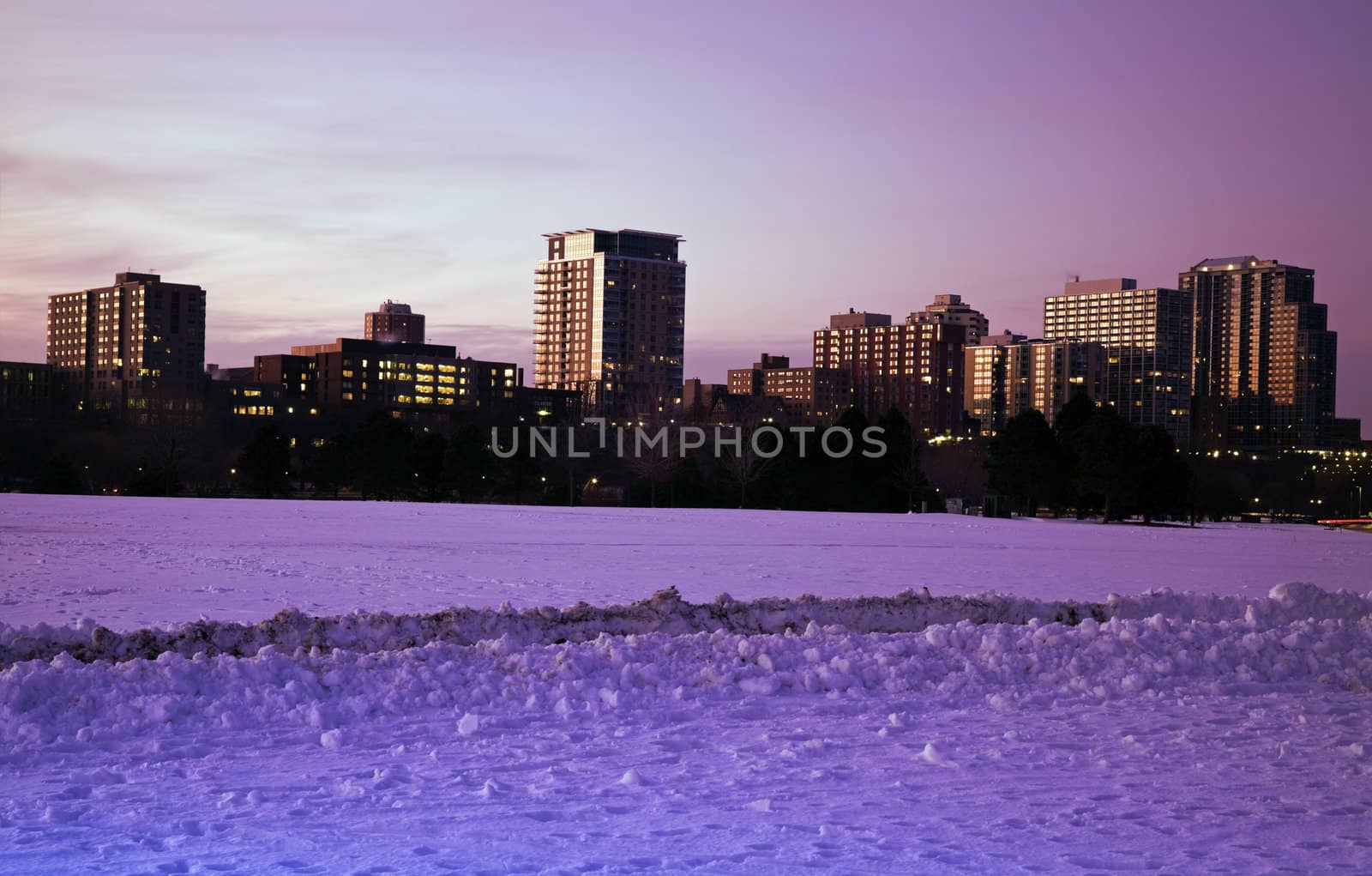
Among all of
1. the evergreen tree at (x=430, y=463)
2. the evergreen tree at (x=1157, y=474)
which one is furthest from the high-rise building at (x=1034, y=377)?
the evergreen tree at (x=1157, y=474)

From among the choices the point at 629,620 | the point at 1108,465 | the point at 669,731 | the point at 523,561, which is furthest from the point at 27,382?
the point at 669,731

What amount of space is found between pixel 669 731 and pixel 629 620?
353cm

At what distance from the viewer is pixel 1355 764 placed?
8242mm

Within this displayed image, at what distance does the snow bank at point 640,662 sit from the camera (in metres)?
8.74

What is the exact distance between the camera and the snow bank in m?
8.74

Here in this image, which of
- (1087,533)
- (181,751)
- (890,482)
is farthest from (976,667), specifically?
(890,482)

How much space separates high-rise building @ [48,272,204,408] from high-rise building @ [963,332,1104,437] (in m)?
109

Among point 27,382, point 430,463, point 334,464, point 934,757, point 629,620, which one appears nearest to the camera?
point 934,757

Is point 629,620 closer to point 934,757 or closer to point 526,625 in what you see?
point 526,625

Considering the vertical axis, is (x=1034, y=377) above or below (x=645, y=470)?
above

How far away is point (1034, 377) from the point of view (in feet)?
632

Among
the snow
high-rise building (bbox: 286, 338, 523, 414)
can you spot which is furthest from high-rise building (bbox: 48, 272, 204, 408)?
the snow

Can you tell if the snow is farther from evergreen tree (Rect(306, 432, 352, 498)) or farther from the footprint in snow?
evergreen tree (Rect(306, 432, 352, 498))

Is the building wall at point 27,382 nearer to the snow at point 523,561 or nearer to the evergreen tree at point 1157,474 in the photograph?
the evergreen tree at point 1157,474
